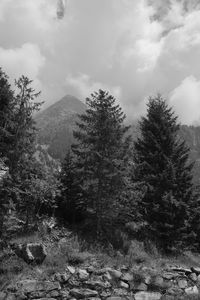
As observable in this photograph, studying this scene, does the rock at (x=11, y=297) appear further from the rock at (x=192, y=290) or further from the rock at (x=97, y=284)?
the rock at (x=192, y=290)

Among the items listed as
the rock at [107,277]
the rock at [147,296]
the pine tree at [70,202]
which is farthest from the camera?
the pine tree at [70,202]

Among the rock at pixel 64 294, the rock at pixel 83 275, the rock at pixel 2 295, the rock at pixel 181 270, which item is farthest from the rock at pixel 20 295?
the rock at pixel 181 270

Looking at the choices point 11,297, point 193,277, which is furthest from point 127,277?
point 11,297

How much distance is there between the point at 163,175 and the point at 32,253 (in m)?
11.6

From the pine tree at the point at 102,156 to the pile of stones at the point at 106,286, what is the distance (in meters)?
6.05

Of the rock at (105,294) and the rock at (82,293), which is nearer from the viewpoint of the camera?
the rock at (82,293)

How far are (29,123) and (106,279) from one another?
1114 cm

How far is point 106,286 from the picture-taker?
38.1ft

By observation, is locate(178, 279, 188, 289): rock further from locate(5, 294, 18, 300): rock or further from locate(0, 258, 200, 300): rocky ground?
locate(5, 294, 18, 300): rock

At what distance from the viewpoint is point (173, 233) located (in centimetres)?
1986

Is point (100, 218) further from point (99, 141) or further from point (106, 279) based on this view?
point (106, 279)

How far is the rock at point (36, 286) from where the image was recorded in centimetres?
1105

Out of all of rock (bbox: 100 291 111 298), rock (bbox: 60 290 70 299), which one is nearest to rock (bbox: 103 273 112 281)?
rock (bbox: 100 291 111 298)

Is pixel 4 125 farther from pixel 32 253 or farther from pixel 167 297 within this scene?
pixel 167 297
